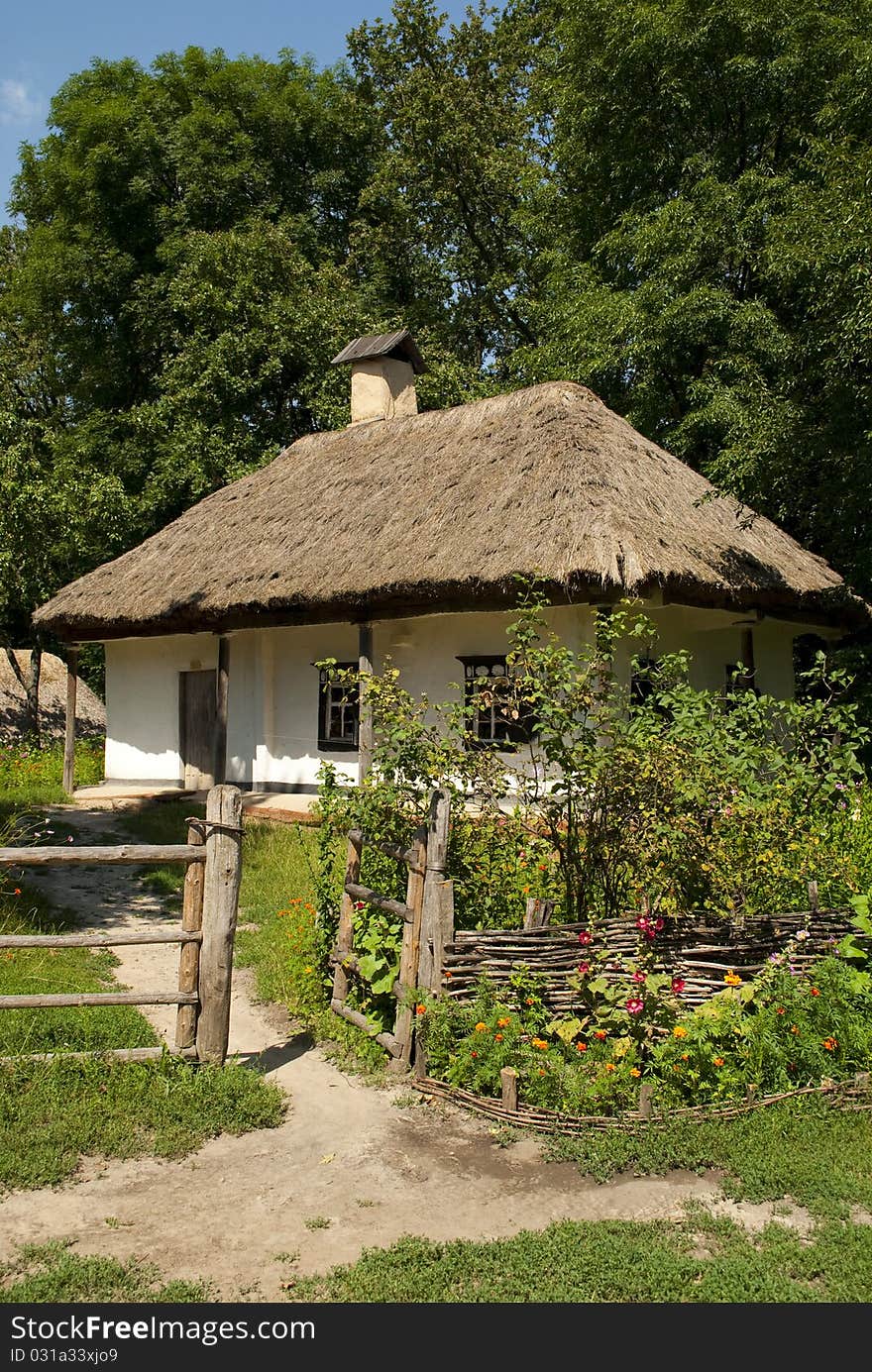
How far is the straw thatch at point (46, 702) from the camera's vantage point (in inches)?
734

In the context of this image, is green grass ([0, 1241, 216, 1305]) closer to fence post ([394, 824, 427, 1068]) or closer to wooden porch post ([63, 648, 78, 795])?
fence post ([394, 824, 427, 1068])

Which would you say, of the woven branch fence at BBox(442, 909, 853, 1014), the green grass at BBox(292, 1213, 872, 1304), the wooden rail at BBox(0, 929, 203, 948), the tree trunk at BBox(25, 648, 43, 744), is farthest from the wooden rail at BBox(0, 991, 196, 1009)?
the tree trunk at BBox(25, 648, 43, 744)

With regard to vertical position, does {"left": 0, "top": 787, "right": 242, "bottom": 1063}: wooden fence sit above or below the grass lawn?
above

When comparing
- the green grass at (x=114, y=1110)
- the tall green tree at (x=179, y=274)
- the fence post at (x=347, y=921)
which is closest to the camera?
the green grass at (x=114, y=1110)

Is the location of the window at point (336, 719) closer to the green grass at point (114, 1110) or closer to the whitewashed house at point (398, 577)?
the whitewashed house at point (398, 577)

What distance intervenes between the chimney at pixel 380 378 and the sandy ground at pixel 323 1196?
13035 mm

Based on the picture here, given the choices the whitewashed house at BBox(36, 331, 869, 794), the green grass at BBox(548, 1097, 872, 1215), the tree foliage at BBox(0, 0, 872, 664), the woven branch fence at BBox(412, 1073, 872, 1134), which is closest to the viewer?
the green grass at BBox(548, 1097, 872, 1215)

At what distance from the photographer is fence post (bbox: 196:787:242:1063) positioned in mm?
4469

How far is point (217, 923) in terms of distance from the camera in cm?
448

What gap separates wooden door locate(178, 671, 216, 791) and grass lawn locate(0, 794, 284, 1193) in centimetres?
930

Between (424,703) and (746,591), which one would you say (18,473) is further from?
(746,591)

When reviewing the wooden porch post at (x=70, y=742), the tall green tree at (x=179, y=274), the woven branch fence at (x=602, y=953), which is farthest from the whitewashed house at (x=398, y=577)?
the woven branch fence at (x=602, y=953)

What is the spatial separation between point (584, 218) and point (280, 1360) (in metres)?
16.4

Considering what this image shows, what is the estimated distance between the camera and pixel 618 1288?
9.63ft
